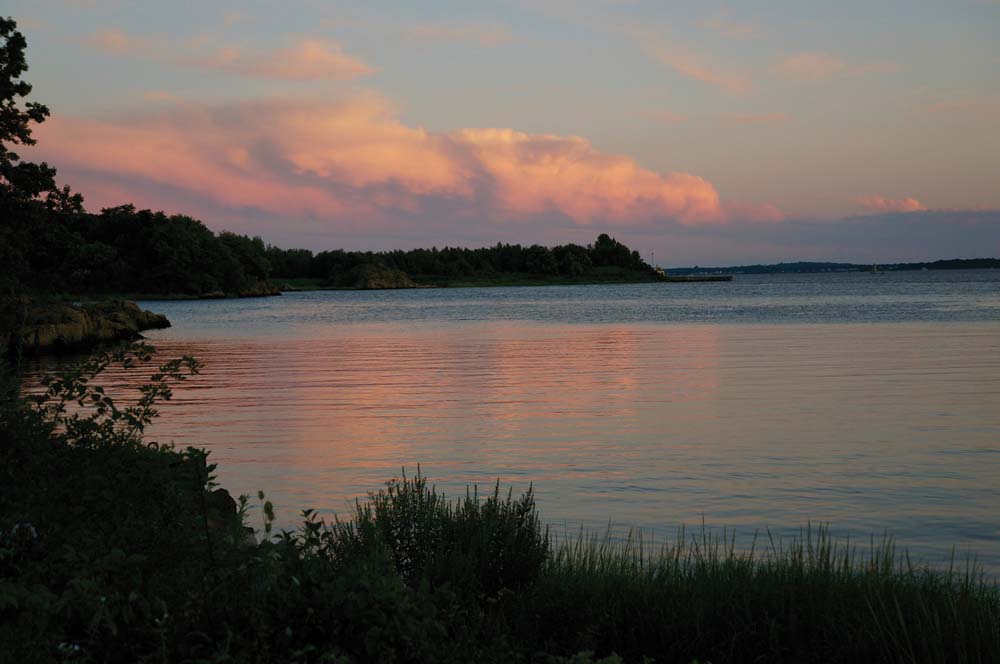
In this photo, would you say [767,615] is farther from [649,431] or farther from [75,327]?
[75,327]

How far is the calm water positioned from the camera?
12344 mm

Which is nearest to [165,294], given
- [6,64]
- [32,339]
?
[32,339]

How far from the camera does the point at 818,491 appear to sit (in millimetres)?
13164

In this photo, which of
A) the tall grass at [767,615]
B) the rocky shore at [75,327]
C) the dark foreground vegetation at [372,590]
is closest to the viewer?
the dark foreground vegetation at [372,590]

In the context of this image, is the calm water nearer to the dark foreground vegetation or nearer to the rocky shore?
the dark foreground vegetation

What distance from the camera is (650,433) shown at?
59.4ft

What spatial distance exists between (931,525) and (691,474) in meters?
3.77

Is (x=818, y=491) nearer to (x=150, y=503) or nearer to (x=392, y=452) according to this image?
(x=392, y=452)

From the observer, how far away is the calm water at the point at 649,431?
1234 cm

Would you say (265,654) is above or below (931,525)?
above

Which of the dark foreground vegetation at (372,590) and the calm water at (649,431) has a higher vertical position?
the dark foreground vegetation at (372,590)

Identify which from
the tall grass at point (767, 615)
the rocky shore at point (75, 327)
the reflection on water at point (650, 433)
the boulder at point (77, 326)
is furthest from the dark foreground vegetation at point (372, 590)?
the boulder at point (77, 326)

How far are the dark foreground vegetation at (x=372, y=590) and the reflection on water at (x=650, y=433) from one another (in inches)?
125

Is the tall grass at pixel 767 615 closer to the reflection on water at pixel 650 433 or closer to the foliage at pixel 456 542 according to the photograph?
the foliage at pixel 456 542
